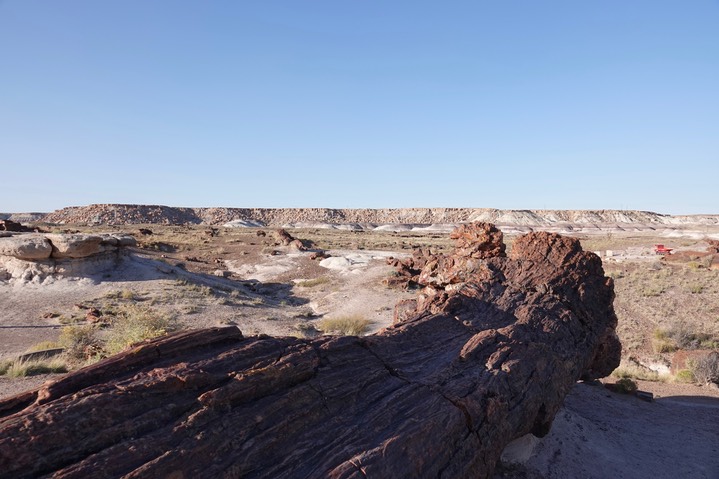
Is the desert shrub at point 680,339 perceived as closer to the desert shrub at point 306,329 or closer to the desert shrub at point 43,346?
the desert shrub at point 306,329

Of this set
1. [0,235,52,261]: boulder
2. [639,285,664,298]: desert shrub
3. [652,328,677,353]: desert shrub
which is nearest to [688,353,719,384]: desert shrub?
[652,328,677,353]: desert shrub

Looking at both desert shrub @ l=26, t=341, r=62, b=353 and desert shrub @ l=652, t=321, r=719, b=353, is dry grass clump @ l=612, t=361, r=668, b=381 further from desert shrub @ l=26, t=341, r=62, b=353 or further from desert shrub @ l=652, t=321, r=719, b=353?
desert shrub @ l=26, t=341, r=62, b=353

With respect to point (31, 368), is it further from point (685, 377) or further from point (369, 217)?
point (369, 217)

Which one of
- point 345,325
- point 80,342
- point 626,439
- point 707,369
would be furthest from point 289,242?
point 626,439

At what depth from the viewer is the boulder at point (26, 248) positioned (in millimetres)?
19406

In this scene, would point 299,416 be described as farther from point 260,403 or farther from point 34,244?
point 34,244

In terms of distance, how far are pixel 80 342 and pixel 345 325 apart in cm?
918

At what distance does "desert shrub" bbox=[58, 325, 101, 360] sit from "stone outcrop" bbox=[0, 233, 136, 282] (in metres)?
7.79

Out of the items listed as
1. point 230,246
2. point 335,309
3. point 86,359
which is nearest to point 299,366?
point 86,359

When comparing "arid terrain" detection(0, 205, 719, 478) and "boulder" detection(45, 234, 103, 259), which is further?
"boulder" detection(45, 234, 103, 259)

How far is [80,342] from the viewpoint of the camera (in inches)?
501

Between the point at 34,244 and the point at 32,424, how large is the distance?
20.0 m

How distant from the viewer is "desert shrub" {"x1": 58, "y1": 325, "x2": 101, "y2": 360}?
11.8 meters

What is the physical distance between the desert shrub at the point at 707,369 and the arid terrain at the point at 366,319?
0.21 ft
